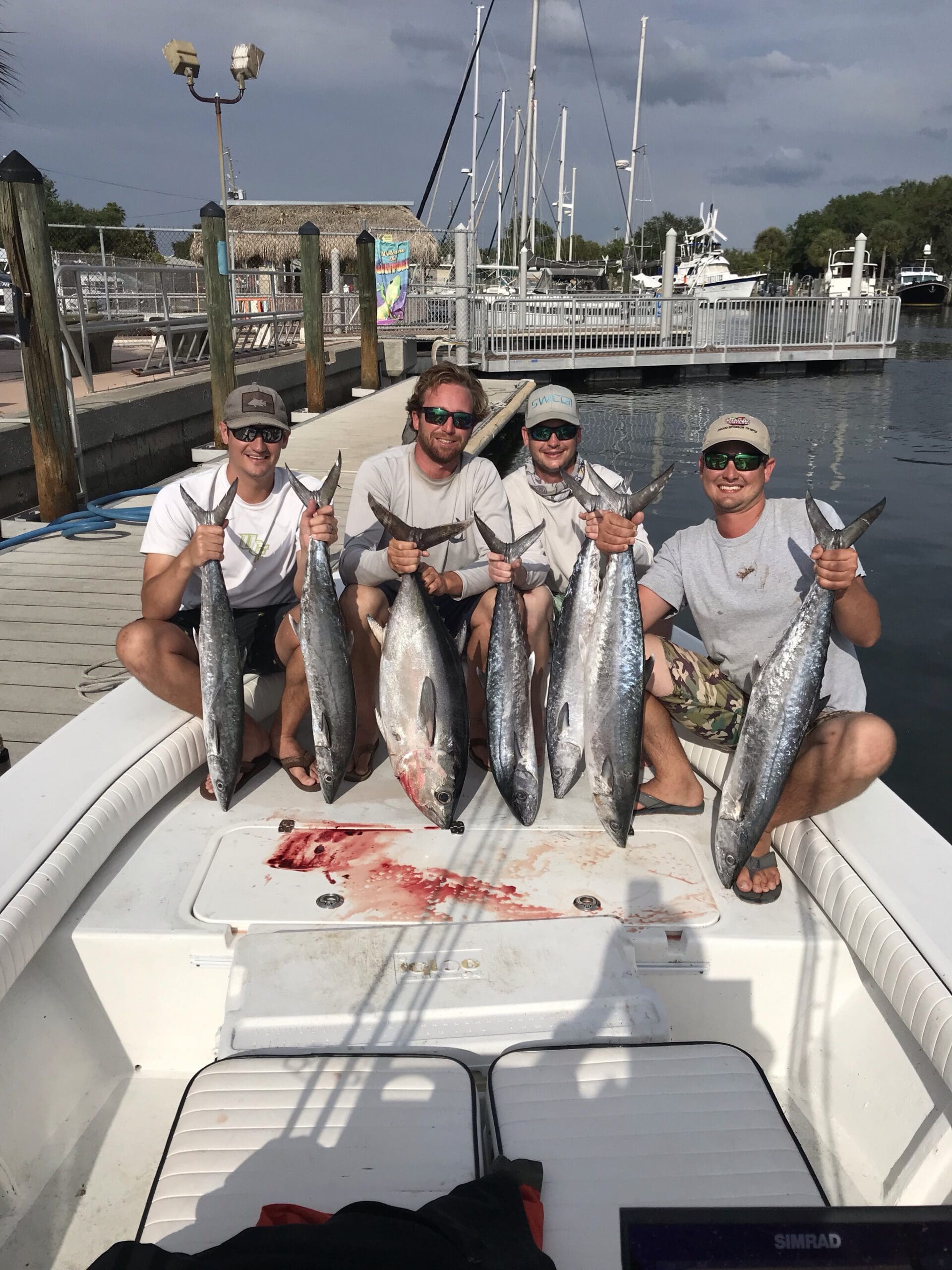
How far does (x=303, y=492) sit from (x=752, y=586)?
157 cm

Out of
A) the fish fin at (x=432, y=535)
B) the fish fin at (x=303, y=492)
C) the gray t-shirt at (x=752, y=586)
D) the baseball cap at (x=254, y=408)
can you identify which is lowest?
the gray t-shirt at (x=752, y=586)

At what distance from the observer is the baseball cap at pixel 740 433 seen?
2918 millimetres

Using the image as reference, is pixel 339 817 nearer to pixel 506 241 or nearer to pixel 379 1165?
pixel 379 1165

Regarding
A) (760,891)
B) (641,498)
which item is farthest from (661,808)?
(641,498)

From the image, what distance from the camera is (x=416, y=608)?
289 cm

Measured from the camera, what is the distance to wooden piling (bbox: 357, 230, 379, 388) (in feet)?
49.6

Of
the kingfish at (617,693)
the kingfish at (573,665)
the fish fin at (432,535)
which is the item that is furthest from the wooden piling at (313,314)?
the kingfish at (617,693)

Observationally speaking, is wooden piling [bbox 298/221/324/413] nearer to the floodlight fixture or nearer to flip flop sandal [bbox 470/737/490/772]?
the floodlight fixture

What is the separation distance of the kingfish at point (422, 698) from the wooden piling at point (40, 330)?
4.64 metres

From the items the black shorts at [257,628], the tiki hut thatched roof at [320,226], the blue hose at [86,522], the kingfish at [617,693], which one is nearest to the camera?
the kingfish at [617,693]

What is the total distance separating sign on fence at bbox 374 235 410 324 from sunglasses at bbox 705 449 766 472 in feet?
64.9

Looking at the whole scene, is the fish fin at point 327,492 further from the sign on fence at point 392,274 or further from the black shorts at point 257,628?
the sign on fence at point 392,274

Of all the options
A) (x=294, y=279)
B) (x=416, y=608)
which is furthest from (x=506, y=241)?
(x=416, y=608)

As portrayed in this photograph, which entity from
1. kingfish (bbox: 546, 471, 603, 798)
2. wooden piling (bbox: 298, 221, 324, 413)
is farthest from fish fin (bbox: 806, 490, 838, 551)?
wooden piling (bbox: 298, 221, 324, 413)
